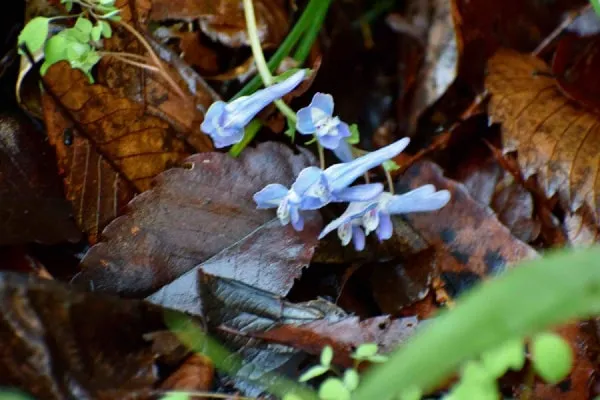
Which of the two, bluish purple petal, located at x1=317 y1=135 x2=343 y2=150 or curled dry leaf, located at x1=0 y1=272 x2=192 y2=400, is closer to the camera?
curled dry leaf, located at x1=0 y1=272 x2=192 y2=400

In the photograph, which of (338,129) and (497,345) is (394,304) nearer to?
(338,129)

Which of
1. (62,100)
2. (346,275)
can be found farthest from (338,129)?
(62,100)

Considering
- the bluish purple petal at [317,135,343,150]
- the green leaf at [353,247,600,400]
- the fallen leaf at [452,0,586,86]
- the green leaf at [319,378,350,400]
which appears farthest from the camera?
the fallen leaf at [452,0,586,86]

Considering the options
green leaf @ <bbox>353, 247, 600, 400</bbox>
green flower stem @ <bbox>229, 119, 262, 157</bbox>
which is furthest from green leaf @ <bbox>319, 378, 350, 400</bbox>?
green flower stem @ <bbox>229, 119, 262, 157</bbox>

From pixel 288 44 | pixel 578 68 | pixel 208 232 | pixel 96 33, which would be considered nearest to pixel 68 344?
pixel 208 232

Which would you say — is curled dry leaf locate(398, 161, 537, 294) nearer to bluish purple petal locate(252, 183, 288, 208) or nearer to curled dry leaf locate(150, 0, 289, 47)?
bluish purple petal locate(252, 183, 288, 208)

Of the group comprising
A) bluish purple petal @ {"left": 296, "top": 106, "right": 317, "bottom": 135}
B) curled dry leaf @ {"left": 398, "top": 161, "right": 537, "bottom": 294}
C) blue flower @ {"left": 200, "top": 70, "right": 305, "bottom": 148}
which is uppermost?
blue flower @ {"left": 200, "top": 70, "right": 305, "bottom": 148}

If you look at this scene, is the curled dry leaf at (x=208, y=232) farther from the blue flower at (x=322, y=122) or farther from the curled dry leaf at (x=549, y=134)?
the curled dry leaf at (x=549, y=134)
